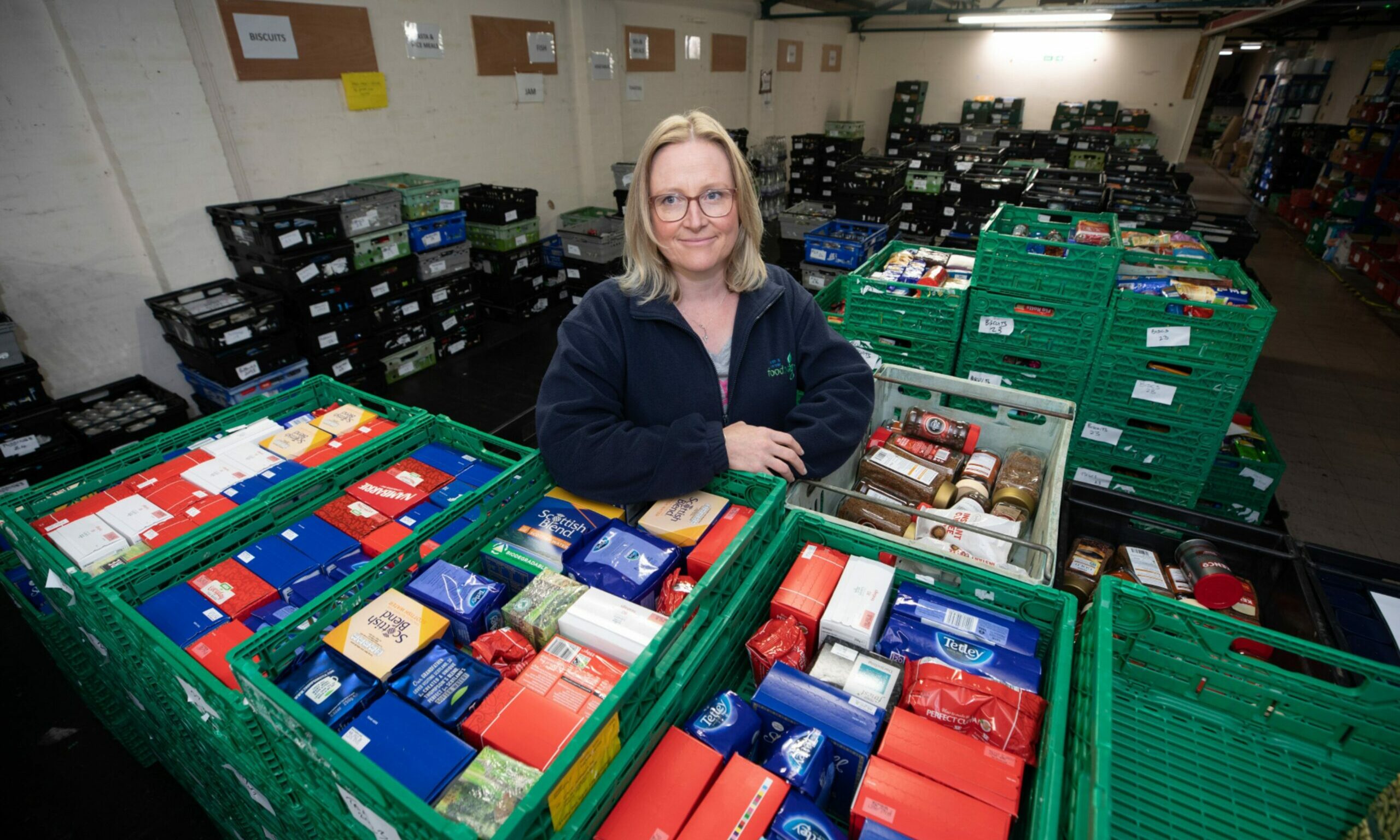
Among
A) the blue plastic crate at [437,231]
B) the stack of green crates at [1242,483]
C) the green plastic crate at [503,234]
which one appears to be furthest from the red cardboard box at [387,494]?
the green plastic crate at [503,234]

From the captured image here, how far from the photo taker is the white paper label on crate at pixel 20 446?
3377 mm

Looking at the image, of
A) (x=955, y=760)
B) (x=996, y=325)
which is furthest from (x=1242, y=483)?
(x=955, y=760)

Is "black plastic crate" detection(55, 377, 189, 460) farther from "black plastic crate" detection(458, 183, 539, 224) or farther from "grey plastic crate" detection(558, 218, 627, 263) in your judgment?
"grey plastic crate" detection(558, 218, 627, 263)

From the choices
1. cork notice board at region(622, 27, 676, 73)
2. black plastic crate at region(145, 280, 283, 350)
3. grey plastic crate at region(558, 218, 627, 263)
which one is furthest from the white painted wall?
black plastic crate at region(145, 280, 283, 350)

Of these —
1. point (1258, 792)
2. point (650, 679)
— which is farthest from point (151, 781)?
point (1258, 792)

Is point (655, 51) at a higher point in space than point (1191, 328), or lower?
higher

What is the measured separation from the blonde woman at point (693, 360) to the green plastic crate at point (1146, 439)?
2.19 metres

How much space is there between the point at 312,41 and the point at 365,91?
515 millimetres

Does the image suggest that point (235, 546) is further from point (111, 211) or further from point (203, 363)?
point (111, 211)

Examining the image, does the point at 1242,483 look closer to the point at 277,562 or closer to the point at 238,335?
the point at 277,562

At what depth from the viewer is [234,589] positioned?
1.82 meters

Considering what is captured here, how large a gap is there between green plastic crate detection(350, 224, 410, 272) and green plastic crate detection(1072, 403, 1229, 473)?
16.8ft

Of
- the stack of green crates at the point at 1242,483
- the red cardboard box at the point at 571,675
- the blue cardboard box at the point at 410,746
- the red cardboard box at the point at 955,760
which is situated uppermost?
the red cardboard box at the point at 571,675

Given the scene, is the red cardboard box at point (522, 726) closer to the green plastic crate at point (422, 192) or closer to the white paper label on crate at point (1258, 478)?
the white paper label on crate at point (1258, 478)
